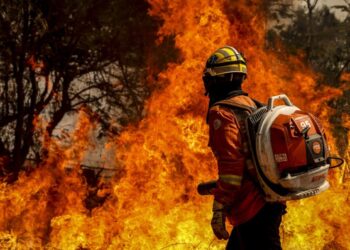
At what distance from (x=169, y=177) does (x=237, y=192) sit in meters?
4.25

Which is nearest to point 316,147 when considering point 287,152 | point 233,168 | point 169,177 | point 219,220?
point 287,152

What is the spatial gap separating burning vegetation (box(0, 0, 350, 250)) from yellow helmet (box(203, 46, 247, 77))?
8.60ft

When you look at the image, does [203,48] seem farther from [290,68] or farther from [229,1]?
[290,68]

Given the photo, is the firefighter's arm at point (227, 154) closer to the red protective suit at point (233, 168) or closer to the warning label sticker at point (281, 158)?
the red protective suit at point (233, 168)

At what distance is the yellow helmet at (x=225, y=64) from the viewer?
341 centimetres

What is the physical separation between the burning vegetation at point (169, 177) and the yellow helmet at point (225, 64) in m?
2.62

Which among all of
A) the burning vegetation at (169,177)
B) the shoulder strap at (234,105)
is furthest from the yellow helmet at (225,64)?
the burning vegetation at (169,177)

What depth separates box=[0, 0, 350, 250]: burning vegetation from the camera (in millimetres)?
5891

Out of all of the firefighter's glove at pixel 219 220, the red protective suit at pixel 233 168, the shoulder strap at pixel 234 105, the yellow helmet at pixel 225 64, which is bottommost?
the firefighter's glove at pixel 219 220

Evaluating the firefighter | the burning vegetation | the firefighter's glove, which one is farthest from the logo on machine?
the burning vegetation

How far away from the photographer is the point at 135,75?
974 centimetres

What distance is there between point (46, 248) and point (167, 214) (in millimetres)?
1547

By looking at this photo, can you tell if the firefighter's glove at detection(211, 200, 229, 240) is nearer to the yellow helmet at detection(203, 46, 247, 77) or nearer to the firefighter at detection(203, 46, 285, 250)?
the firefighter at detection(203, 46, 285, 250)

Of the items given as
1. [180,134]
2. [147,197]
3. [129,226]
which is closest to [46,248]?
[129,226]
